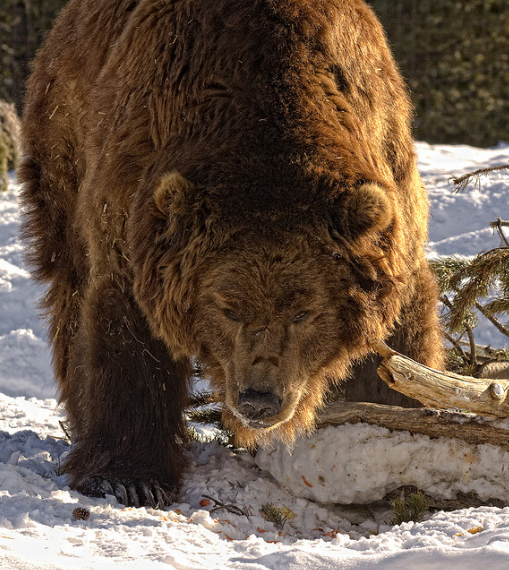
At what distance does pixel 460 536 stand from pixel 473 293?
2.09 m

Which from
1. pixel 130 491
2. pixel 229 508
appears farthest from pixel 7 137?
pixel 229 508

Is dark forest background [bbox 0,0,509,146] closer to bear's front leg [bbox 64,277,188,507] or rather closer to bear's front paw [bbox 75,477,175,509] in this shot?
bear's front leg [bbox 64,277,188,507]

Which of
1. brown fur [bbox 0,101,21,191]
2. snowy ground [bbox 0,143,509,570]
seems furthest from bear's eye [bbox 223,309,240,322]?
brown fur [bbox 0,101,21,191]

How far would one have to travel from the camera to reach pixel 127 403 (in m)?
4.15

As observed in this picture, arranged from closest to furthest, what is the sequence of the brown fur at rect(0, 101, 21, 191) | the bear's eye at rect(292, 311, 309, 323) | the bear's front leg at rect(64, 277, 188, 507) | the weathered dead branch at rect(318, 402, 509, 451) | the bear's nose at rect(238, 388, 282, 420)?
the bear's nose at rect(238, 388, 282, 420) → the bear's eye at rect(292, 311, 309, 323) → the weathered dead branch at rect(318, 402, 509, 451) → the bear's front leg at rect(64, 277, 188, 507) → the brown fur at rect(0, 101, 21, 191)

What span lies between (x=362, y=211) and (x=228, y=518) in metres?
1.54

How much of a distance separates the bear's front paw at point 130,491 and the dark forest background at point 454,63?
1006 cm

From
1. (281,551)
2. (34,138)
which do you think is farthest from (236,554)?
(34,138)

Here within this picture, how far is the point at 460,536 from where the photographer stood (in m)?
2.93

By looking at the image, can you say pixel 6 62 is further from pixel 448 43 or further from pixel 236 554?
pixel 236 554

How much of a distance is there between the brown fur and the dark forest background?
174 centimetres

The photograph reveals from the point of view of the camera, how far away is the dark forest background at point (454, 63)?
13227 millimetres

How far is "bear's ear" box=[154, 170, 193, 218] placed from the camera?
3.53 meters

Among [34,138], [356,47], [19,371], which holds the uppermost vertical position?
[356,47]
